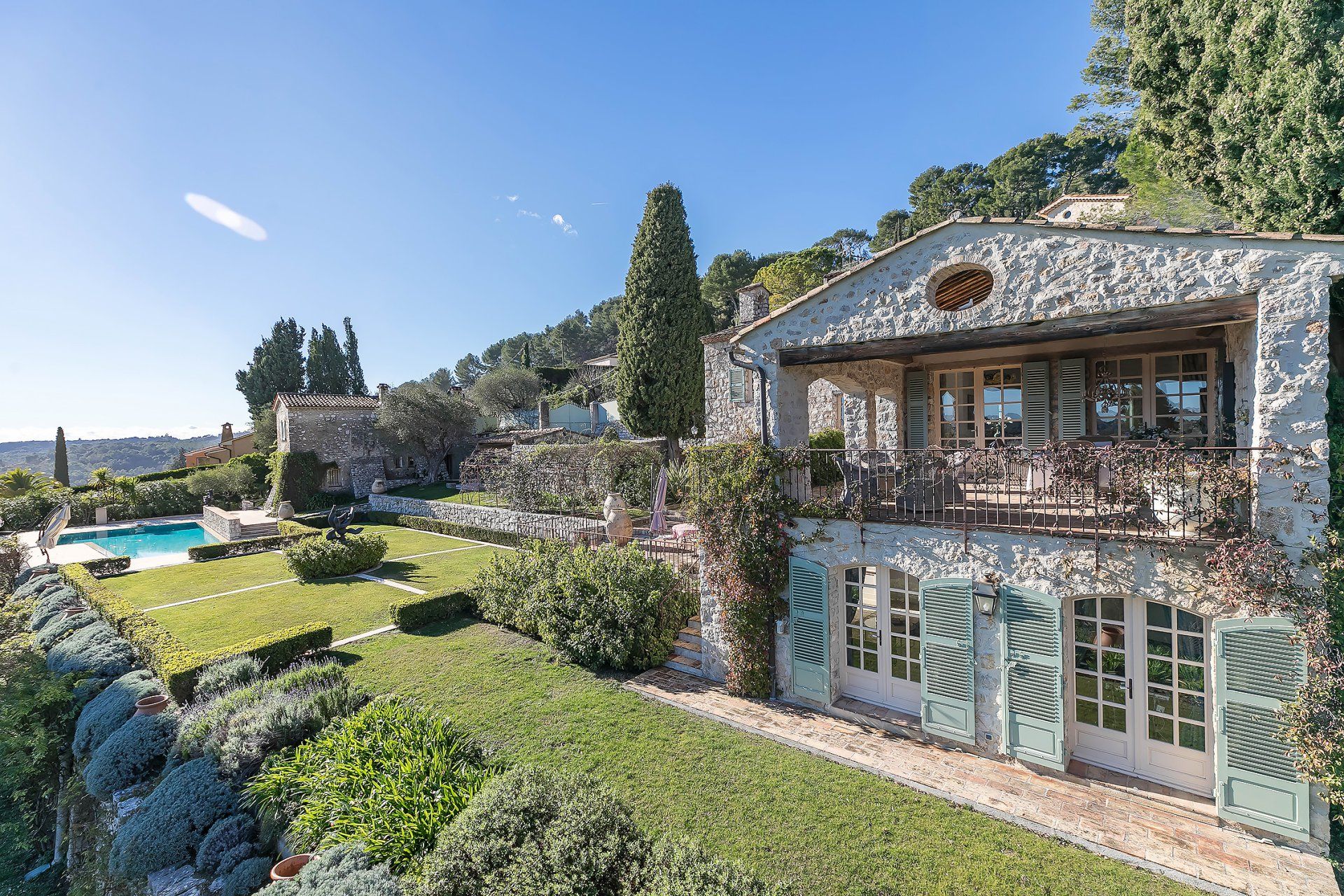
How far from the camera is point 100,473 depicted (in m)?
34.5

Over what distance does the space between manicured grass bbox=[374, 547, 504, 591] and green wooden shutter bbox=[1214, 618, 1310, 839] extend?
14.5m

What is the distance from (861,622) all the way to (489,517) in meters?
18.8

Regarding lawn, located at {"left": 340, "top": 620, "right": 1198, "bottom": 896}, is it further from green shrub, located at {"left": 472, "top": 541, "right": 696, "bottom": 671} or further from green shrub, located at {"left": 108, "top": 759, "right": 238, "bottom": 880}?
green shrub, located at {"left": 108, "top": 759, "right": 238, "bottom": 880}

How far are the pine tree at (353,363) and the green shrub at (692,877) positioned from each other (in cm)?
6066

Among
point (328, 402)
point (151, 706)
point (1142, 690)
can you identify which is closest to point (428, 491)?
point (328, 402)

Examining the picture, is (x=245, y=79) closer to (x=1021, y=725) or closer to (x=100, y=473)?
(x=1021, y=725)

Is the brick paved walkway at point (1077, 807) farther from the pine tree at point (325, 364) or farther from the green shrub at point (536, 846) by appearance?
the pine tree at point (325, 364)

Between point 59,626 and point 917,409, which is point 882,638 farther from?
point 59,626

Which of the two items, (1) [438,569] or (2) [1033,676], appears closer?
(2) [1033,676]

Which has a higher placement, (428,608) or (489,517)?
(489,517)

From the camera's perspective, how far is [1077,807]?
6.07 meters

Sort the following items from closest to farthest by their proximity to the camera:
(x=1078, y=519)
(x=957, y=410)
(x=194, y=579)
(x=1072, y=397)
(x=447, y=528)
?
(x=1078, y=519), (x=1072, y=397), (x=957, y=410), (x=194, y=579), (x=447, y=528)

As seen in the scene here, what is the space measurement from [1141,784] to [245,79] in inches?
788

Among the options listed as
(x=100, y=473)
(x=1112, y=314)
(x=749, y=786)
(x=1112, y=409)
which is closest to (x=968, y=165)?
(x=1112, y=409)
